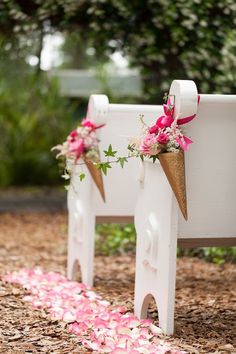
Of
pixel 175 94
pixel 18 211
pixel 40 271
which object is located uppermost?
pixel 175 94

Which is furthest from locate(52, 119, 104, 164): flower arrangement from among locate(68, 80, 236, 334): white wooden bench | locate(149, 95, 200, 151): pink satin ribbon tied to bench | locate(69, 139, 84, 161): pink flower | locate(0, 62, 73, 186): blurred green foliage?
locate(0, 62, 73, 186): blurred green foliage

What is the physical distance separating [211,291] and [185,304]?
443 mm

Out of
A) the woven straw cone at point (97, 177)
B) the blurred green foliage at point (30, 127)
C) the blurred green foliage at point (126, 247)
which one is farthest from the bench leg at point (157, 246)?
the blurred green foliage at point (30, 127)

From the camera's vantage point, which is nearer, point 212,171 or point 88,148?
point 212,171

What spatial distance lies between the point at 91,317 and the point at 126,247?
266 centimetres

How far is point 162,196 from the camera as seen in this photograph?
3.72 meters

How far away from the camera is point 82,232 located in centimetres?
511

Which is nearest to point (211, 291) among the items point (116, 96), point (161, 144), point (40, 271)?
point (40, 271)

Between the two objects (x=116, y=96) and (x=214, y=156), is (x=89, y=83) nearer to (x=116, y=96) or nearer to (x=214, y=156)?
(x=116, y=96)

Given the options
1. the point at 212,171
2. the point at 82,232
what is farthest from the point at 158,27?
the point at 212,171

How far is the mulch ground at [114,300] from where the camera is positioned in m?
3.57

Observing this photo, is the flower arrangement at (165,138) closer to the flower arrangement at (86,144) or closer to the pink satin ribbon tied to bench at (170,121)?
the pink satin ribbon tied to bench at (170,121)

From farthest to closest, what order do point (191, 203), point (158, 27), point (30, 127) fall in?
1. point (30, 127)
2. point (158, 27)
3. point (191, 203)

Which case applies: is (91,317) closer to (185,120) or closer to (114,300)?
(114,300)
